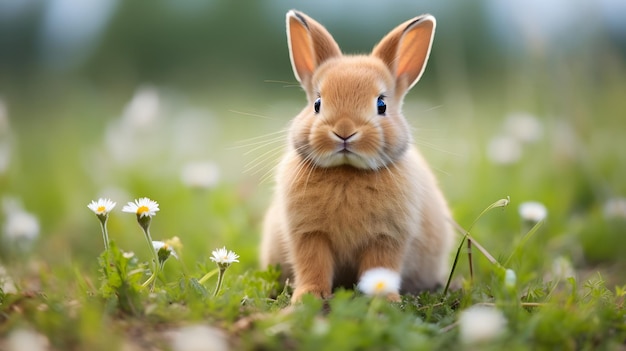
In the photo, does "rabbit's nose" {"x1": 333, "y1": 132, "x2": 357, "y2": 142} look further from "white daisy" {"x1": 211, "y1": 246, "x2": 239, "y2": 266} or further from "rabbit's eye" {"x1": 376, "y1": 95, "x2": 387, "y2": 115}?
"white daisy" {"x1": 211, "y1": 246, "x2": 239, "y2": 266}

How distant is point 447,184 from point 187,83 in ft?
14.7

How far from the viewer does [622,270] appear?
427cm

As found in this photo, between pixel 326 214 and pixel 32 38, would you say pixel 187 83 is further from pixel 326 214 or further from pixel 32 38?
pixel 326 214

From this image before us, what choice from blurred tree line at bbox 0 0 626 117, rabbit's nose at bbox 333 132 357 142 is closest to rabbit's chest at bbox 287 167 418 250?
rabbit's nose at bbox 333 132 357 142

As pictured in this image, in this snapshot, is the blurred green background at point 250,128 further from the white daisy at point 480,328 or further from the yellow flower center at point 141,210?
the white daisy at point 480,328

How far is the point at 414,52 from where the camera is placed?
3543mm

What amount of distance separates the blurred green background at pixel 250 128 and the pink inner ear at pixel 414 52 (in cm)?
43

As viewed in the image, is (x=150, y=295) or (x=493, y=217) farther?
(x=493, y=217)

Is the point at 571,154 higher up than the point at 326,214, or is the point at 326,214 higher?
the point at 571,154

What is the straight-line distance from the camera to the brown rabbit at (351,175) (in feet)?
10.1

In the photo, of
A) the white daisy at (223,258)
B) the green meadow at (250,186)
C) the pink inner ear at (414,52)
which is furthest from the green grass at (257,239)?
the pink inner ear at (414,52)

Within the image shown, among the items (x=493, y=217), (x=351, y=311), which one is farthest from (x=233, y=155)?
(x=351, y=311)

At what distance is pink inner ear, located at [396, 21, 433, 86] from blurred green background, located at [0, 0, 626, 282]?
1.42 ft

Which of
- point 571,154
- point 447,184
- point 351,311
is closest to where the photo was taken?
point 351,311
